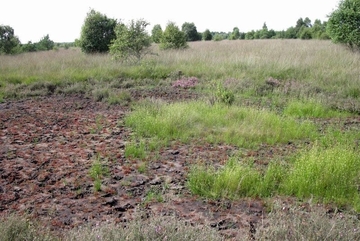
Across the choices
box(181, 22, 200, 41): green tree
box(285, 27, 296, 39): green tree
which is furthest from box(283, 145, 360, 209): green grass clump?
box(285, 27, 296, 39): green tree

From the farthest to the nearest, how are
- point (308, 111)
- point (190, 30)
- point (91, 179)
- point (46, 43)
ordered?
point (190, 30)
point (46, 43)
point (308, 111)
point (91, 179)

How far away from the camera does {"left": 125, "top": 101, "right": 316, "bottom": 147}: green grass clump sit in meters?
6.06

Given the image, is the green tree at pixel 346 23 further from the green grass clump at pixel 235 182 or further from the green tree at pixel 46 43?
the green tree at pixel 46 43

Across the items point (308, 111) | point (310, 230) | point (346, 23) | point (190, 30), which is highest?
point (190, 30)

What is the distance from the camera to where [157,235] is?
2.65m

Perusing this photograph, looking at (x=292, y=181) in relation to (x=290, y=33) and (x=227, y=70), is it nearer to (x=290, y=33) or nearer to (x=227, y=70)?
(x=227, y=70)

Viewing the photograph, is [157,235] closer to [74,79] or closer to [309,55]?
[74,79]

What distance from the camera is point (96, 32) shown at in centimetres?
1973

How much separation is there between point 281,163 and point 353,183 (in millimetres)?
992

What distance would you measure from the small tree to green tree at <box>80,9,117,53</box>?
15.4 feet

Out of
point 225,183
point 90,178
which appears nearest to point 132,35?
point 90,178

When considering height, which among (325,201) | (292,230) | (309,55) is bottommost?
(325,201)

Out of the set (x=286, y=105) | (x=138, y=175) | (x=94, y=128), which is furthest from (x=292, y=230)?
(x=286, y=105)

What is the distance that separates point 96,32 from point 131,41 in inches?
229
